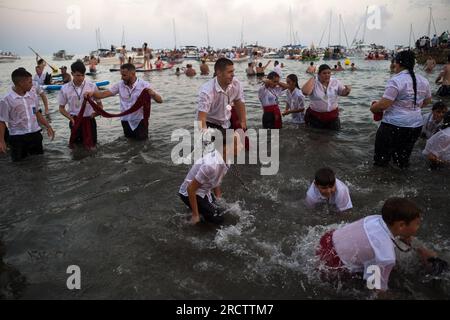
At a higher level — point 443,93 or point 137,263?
point 443,93

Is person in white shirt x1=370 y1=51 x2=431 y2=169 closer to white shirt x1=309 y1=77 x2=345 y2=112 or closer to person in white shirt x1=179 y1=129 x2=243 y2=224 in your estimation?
white shirt x1=309 y1=77 x2=345 y2=112

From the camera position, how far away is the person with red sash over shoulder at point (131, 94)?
755cm

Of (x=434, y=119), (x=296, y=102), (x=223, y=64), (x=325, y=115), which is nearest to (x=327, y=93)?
(x=325, y=115)

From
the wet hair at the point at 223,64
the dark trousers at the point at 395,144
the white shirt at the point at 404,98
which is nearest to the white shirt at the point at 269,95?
the dark trousers at the point at 395,144

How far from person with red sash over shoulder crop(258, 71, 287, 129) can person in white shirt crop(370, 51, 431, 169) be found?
11.6 ft

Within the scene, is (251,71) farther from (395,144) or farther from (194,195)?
(194,195)

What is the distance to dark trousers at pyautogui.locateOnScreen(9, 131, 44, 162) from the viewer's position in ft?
22.7

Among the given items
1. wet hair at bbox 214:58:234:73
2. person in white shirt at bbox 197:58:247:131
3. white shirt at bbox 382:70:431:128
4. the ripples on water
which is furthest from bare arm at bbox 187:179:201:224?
white shirt at bbox 382:70:431:128

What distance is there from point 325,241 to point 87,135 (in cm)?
621

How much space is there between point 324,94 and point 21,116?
245 inches
